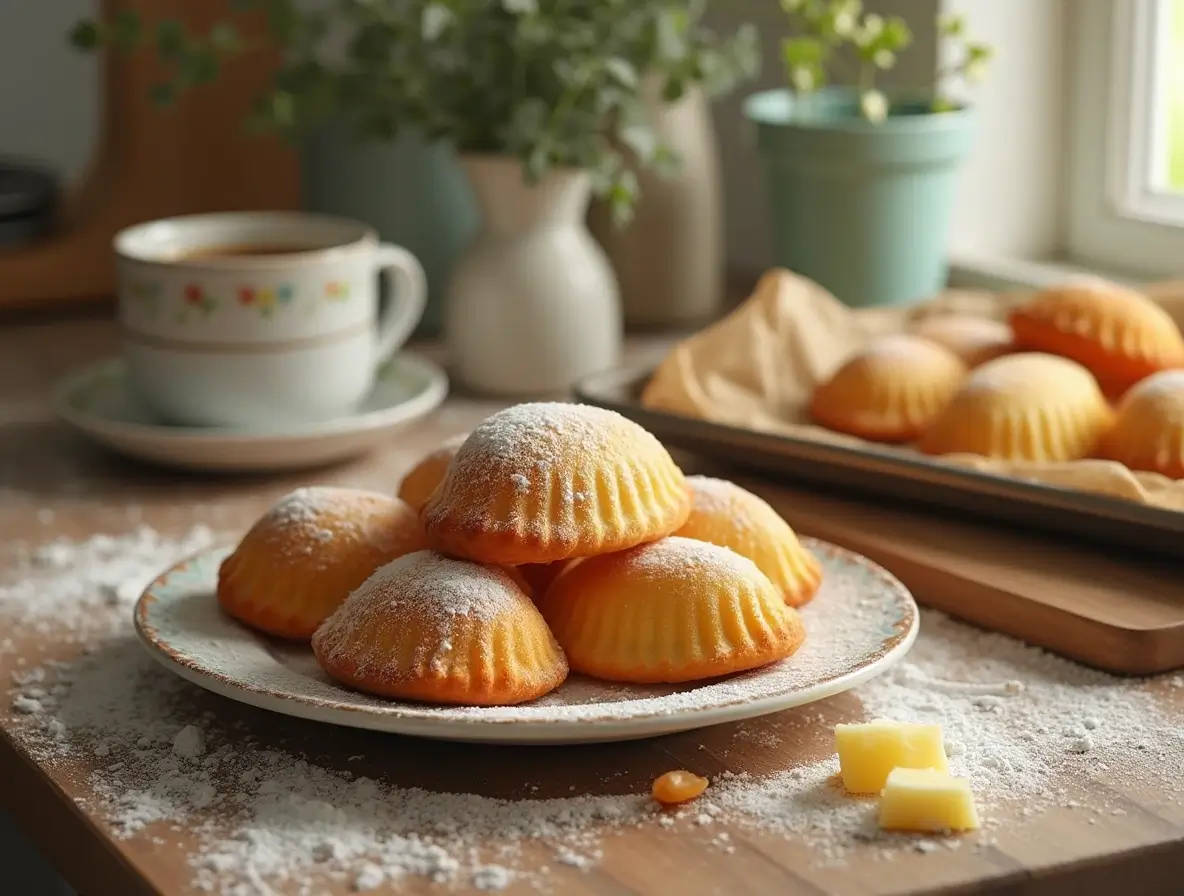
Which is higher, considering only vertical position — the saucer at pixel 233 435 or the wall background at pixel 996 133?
the wall background at pixel 996 133

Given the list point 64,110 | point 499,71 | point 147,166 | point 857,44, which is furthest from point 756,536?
point 64,110

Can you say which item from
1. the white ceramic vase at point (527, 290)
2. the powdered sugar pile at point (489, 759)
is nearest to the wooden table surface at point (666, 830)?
the powdered sugar pile at point (489, 759)

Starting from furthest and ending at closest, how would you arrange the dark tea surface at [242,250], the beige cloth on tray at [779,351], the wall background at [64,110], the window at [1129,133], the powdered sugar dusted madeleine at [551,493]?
the wall background at [64,110] < the window at [1129,133] < the dark tea surface at [242,250] < the beige cloth on tray at [779,351] < the powdered sugar dusted madeleine at [551,493]

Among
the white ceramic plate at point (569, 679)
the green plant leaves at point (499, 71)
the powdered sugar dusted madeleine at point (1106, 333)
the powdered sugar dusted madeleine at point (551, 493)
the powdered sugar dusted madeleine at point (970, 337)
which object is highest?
the green plant leaves at point (499, 71)

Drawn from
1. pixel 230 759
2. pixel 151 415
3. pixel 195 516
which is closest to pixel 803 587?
pixel 230 759

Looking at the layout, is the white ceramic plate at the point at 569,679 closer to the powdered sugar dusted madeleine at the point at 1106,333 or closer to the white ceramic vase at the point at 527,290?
the powdered sugar dusted madeleine at the point at 1106,333

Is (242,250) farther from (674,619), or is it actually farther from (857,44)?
(674,619)
